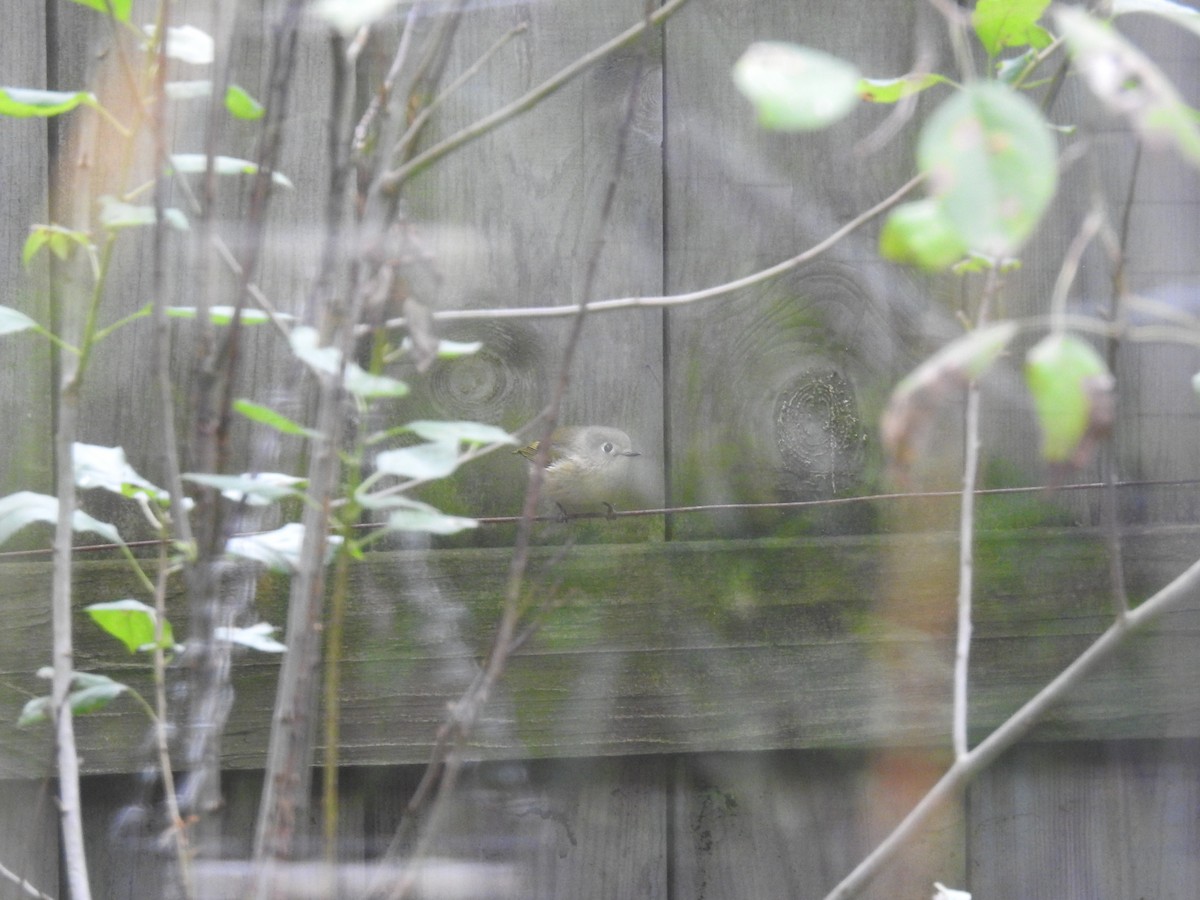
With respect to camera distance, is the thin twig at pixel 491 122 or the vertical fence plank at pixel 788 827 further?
the vertical fence plank at pixel 788 827

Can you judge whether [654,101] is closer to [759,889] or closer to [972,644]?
[972,644]

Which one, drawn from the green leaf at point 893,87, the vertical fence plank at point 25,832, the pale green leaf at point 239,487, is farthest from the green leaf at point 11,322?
the vertical fence plank at point 25,832

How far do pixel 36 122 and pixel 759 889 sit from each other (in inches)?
55.2

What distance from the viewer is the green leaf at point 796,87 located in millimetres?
371

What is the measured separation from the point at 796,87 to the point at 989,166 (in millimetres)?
67

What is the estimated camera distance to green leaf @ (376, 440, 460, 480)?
660 millimetres

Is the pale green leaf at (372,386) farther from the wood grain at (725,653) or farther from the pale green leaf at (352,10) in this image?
the wood grain at (725,653)

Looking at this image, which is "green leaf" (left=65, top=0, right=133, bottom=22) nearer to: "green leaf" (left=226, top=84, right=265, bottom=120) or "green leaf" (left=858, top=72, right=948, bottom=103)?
"green leaf" (left=226, top=84, right=265, bottom=120)

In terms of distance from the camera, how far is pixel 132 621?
32.9 inches

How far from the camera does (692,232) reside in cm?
157

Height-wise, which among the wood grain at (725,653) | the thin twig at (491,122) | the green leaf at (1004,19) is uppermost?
the green leaf at (1004,19)

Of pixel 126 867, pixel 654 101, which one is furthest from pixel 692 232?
pixel 126 867

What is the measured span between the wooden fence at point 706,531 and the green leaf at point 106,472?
23.0 inches

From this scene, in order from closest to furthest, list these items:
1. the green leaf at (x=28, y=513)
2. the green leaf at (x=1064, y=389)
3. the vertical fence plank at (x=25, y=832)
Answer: the green leaf at (x=1064, y=389) < the green leaf at (x=28, y=513) < the vertical fence plank at (x=25, y=832)
